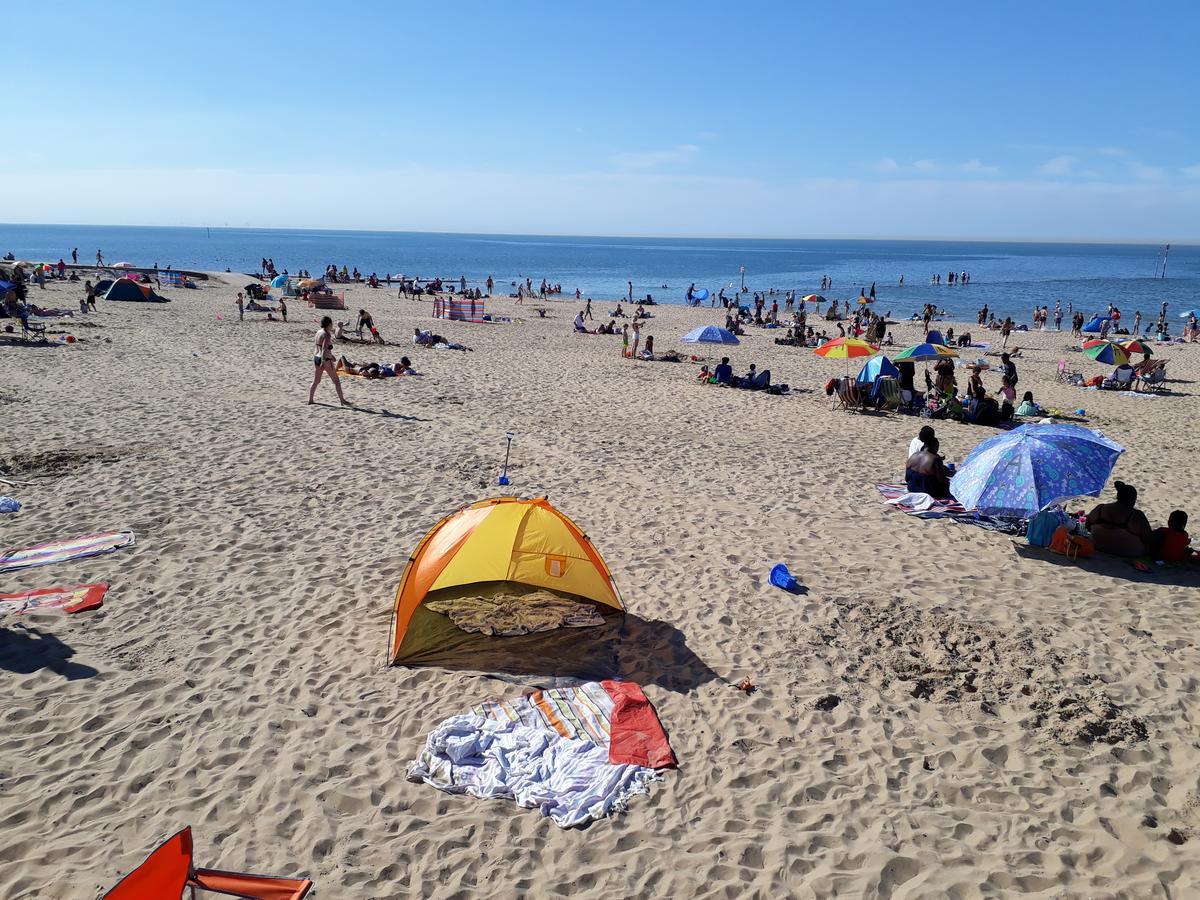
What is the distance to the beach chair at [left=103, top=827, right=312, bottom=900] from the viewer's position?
3471 mm

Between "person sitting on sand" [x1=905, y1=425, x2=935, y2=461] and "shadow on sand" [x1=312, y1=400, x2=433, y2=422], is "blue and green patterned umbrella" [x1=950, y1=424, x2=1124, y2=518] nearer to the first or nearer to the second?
"person sitting on sand" [x1=905, y1=425, x2=935, y2=461]

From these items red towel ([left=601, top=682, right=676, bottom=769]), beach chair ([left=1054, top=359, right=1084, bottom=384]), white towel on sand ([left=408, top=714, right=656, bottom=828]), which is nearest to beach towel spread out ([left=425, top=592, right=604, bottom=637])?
red towel ([left=601, top=682, right=676, bottom=769])

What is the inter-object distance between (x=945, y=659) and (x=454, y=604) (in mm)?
4417

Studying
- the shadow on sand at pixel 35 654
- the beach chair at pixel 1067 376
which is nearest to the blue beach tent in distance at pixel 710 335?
the beach chair at pixel 1067 376

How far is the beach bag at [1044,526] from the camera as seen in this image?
841 centimetres

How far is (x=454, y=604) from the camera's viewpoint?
6.68m

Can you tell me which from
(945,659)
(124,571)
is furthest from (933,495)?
(124,571)

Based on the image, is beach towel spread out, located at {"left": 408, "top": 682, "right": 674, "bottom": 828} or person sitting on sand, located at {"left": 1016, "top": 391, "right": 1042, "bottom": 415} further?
person sitting on sand, located at {"left": 1016, "top": 391, "right": 1042, "bottom": 415}

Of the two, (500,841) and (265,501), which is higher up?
(265,501)

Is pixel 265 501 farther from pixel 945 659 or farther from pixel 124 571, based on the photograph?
pixel 945 659

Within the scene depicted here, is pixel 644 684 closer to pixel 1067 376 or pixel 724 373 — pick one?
pixel 724 373

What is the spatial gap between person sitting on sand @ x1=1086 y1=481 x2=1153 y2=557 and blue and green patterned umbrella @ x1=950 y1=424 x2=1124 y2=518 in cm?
41

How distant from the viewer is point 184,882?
3.44 m

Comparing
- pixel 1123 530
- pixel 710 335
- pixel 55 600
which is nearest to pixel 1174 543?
pixel 1123 530
